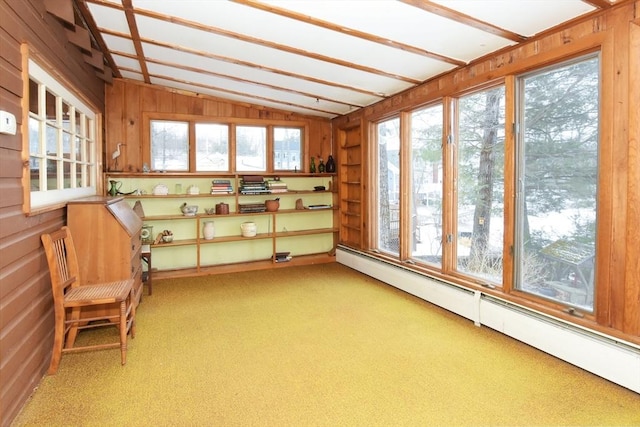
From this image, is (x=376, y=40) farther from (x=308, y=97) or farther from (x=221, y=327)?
(x=221, y=327)

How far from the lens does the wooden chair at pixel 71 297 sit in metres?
2.47

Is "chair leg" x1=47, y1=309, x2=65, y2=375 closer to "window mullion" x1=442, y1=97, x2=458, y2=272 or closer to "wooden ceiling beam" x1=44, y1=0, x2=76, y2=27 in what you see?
"wooden ceiling beam" x1=44, y1=0, x2=76, y2=27

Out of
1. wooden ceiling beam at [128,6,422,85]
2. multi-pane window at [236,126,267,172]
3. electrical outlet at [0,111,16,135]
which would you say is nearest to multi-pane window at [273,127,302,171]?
multi-pane window at [236,126,267,172]

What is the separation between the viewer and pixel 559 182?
2760 mm

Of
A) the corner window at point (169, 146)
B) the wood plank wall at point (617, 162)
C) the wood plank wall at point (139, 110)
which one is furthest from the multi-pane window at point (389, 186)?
the corner window at point (169, 146)

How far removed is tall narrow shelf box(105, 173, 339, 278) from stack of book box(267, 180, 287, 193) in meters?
0.06

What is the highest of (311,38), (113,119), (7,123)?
(311,38)

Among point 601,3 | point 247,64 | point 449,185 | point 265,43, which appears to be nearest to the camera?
point 601,3

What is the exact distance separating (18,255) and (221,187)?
10.7 feet

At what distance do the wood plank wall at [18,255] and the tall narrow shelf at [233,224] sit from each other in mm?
2275

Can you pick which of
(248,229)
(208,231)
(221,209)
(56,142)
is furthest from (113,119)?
(248,229)

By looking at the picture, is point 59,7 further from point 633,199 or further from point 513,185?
point 633,199

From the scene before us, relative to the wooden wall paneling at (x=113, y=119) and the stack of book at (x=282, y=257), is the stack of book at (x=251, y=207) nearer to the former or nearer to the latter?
the stack of book at (x=282, y=257)

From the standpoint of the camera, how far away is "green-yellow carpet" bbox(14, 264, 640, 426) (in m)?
2.01
